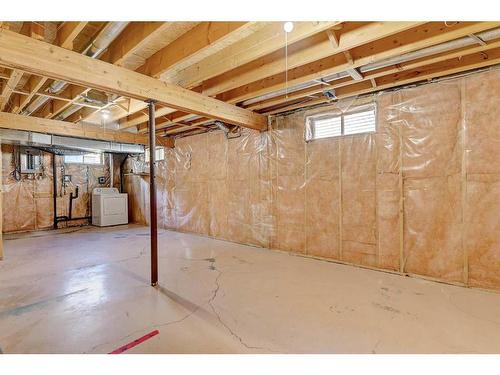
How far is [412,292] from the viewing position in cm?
252

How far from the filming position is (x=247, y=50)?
2.25 metres

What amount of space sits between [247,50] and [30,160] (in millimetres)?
6738

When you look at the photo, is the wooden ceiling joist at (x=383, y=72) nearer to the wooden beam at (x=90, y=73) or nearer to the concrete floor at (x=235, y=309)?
the wooden beam at (x=90, y=73)

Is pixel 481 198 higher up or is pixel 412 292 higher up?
pixel 481 198

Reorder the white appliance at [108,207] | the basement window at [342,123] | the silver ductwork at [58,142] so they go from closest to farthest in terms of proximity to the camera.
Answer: the basement window at [342,123]
the silver ductwork at [58,142]
the white appliance at [108,207]

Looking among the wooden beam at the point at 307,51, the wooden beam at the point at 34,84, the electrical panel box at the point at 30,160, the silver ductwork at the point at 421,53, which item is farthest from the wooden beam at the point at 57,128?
the silver ductwork at the point at 421,53

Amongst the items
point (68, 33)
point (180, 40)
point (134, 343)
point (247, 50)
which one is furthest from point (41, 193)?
point (247, 50)

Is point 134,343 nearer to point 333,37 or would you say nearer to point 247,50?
point 247,50

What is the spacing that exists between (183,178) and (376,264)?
427 centimetres

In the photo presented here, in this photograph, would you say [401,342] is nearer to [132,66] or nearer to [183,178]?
[132,66]

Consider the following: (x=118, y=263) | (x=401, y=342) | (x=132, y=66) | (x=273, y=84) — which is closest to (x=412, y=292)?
(x=401, y=342)

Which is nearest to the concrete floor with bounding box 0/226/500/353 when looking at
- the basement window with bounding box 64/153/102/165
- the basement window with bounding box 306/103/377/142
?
the basement window with bounding box 306/103/377/142

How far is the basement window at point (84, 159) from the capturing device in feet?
22.2

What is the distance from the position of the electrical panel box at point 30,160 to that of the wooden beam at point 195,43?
219 inches
